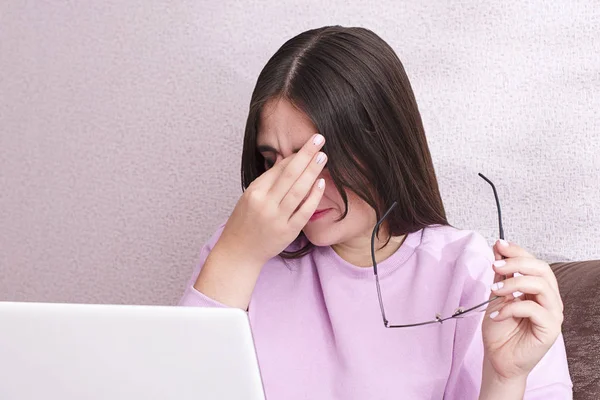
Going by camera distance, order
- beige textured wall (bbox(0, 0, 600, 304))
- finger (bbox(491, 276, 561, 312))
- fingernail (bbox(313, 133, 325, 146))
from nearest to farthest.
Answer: finger (bbox(491, 276, 561, 312))
fingernail (bbox(313, 133, 325, 146))
beige textured wall (bbox(0, 0, 600, 304))

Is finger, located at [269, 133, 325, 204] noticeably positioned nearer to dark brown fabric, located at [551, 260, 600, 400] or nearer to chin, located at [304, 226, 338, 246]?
chin, located at [304, 226, 338, 246]

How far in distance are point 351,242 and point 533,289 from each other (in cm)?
45

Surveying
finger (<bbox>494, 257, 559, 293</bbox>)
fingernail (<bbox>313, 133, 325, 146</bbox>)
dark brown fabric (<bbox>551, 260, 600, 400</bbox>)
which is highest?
fingernail (<bbox>313, 133, 325, 146</bbox>)

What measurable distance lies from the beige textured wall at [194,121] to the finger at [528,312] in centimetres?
62

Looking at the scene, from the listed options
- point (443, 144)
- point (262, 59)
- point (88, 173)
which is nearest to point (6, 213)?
point (88, 173)

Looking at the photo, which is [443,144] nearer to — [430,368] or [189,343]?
[430,368]

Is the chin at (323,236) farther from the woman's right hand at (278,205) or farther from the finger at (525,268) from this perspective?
the finger at (525,268)

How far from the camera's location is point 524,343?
3.18ft

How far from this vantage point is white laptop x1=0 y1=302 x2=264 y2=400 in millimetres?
613

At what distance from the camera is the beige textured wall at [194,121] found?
1512 millimetres

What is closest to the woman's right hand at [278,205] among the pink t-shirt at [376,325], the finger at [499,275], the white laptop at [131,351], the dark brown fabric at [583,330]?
the pink t-shirt at [376,325]

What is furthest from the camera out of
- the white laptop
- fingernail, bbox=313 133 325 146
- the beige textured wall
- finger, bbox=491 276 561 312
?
the beige textured wall

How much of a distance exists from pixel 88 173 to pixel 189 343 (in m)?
1.29

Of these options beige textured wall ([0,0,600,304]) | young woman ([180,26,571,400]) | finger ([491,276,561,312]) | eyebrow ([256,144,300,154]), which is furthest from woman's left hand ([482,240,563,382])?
beige textured wall ([0,0,600,304])
